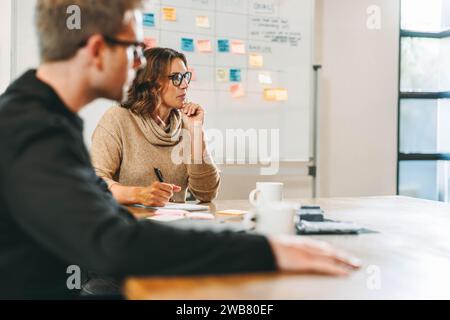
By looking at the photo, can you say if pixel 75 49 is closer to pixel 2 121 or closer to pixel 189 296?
pixel 2 121

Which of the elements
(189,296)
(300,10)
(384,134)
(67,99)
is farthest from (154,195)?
(384,134)

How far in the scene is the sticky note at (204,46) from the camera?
9.49ft

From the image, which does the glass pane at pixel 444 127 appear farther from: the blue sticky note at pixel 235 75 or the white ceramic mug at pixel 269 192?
the white ceramic mug at pixel 269 192

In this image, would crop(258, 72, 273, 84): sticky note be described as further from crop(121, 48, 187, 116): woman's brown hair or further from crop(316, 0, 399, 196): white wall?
crop(121, 48, 187, 116): woman's brown hair

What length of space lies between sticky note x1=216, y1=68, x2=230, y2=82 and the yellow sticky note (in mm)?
170

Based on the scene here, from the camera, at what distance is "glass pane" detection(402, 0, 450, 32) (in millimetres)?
3580

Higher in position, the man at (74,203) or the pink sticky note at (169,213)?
the man at (74,203)

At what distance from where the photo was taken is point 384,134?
3512mm

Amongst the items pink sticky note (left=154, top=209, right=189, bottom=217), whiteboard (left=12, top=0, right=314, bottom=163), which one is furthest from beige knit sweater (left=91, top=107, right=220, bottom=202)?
whiteboard (left=12, top=0, right=314, bottom=163)

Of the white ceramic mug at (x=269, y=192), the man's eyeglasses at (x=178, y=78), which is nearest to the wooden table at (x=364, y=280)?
the white ceramic mug at (x=269, y=192)

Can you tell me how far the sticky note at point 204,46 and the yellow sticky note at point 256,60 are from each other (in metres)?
0.27

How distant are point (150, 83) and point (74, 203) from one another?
139 centimetres

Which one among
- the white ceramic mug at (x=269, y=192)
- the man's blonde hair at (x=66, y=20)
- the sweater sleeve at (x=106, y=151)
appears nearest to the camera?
the man's blonde hair at (x=66, y=20)

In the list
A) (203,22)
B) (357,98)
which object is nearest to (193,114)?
(203,22)
